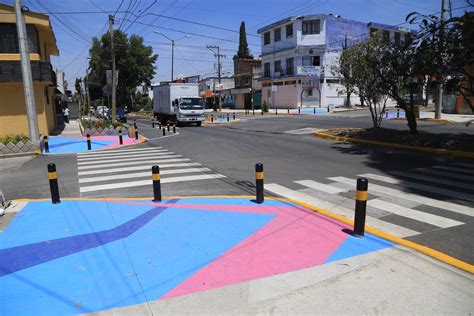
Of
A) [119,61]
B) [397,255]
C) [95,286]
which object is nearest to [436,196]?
[397,255]

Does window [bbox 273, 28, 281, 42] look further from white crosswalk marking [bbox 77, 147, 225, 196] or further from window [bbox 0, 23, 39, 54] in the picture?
white crosswalk marking [bbox 77, 147, 225, 196]

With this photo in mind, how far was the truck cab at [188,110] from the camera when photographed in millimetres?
31062

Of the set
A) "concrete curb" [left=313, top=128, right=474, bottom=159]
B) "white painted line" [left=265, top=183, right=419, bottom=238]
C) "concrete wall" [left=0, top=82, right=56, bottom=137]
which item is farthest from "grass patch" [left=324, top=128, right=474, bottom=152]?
"concrete wall" [left=0, top=82, right=56, bottom=137]

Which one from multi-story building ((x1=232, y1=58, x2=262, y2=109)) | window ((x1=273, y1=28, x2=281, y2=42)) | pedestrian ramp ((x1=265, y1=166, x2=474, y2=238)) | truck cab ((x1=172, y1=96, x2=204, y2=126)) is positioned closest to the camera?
pedestrian ramp ((x1=265, y1=166, x2=474, y2=238))

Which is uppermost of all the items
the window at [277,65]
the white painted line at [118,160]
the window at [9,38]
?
the window at [277,65]

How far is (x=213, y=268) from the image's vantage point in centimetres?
489

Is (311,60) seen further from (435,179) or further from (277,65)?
(435,179)

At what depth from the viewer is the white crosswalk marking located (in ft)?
33.1

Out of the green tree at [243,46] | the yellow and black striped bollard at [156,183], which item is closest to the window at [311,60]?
the green tree at [243,46]

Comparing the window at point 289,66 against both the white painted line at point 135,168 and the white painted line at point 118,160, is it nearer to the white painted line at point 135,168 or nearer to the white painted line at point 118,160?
the white painted line at point 118,160

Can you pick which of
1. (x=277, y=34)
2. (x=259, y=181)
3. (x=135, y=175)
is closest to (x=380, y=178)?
(x=259, y=181)

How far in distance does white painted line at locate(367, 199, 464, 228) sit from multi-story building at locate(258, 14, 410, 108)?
144 feet

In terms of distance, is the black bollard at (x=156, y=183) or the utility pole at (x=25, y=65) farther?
the utility pole at (x=25, y=65)

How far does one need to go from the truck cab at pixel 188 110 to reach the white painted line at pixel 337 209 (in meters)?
22.4
